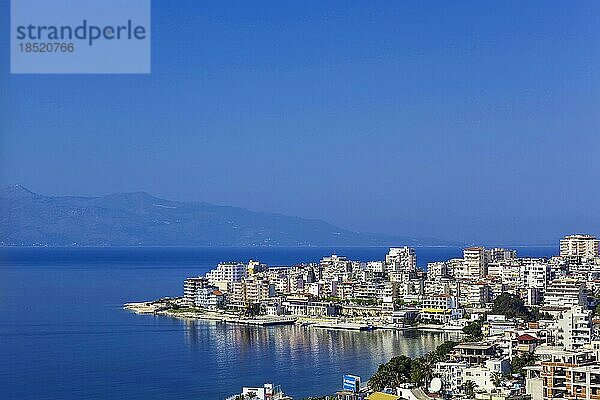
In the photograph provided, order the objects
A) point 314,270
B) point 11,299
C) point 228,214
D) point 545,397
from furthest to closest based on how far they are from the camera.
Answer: point 228,214 → point 314,270 → point 11,299 → point 545,397

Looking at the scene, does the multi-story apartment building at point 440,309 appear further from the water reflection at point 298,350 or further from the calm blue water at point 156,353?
the calm blue water at point 156,353

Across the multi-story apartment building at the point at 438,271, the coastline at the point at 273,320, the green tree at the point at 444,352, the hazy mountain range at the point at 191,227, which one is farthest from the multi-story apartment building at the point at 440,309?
the hazy mountain range at the point at 191,227

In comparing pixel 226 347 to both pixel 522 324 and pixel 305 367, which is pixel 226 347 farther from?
pixel 522 324

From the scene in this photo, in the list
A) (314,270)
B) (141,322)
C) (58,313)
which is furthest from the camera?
(314,270)

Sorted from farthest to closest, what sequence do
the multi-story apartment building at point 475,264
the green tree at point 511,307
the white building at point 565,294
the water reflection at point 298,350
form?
the multi-story apartment building at point 475,264 → the white building at point 565,294 → the green tree at point 511,307 → the water reflection at point 298,350

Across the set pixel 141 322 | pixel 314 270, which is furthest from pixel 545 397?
pixel 314 270

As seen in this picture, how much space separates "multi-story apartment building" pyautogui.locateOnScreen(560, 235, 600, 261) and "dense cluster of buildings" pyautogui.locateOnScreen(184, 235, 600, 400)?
0.05 feet

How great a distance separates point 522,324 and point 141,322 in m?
4.23

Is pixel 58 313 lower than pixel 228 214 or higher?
lower

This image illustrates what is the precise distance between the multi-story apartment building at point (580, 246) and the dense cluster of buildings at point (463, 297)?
15 millimetres

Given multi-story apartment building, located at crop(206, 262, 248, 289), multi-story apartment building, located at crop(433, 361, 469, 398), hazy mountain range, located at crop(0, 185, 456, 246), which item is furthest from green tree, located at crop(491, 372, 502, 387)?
hazy mountain range, located at crop(0, 185, 456, 246)

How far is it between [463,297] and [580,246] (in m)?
3.82

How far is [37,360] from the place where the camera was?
7172mm

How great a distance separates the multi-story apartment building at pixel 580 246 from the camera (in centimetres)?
1405
